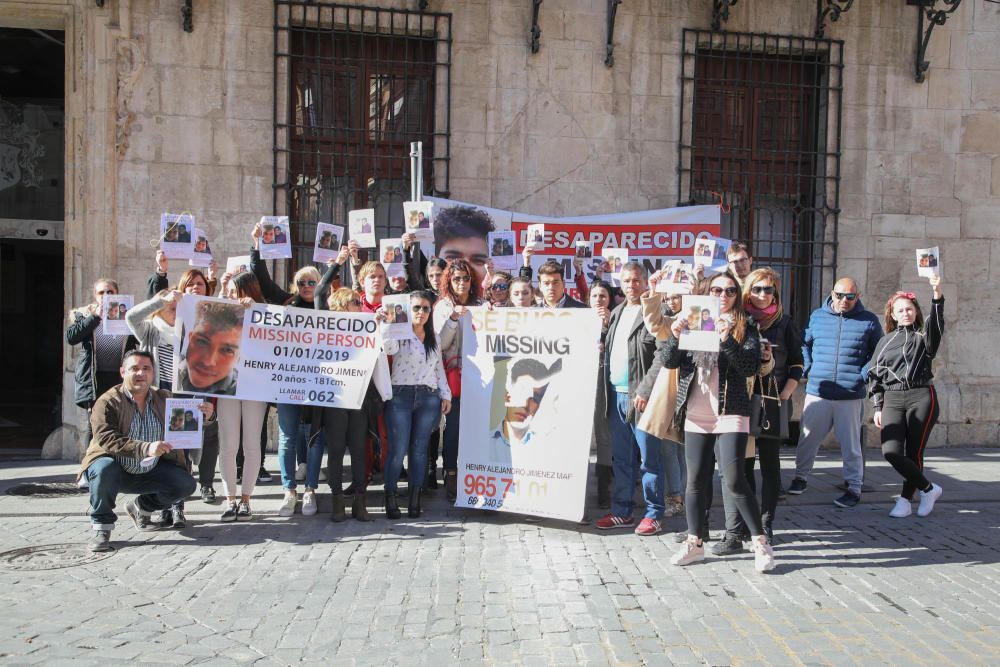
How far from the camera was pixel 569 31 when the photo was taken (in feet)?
32.0

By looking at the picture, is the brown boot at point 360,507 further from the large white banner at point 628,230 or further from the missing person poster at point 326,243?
the large white banner at point 628,230

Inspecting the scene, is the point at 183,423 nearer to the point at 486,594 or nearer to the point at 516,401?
the point at 516,401

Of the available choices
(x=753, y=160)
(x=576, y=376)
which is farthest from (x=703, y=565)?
(x=753, y=160)

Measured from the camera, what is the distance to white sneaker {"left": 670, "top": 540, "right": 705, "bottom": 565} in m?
5.44

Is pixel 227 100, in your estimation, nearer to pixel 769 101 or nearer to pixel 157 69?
pixel 157 69

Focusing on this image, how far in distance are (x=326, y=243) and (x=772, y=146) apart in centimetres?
591

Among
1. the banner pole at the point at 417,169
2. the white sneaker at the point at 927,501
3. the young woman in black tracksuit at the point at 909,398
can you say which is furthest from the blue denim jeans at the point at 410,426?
the white sneaker at the point at 927,501

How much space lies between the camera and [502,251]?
800cm

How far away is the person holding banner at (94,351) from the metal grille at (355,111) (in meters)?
2.95

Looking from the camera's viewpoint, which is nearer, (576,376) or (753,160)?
(576,376)

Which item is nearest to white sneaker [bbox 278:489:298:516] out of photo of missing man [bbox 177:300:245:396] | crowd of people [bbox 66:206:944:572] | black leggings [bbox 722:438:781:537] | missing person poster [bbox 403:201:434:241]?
crowd of people [bbox 66:206:944:572]

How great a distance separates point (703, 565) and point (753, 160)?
20.7 ft

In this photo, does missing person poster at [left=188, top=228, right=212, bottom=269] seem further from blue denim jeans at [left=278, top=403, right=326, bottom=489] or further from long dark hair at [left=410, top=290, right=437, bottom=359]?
long dark hair at [left=410, top=290, right=437, bottom=359]

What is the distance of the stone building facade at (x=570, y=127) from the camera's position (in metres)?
9.09
